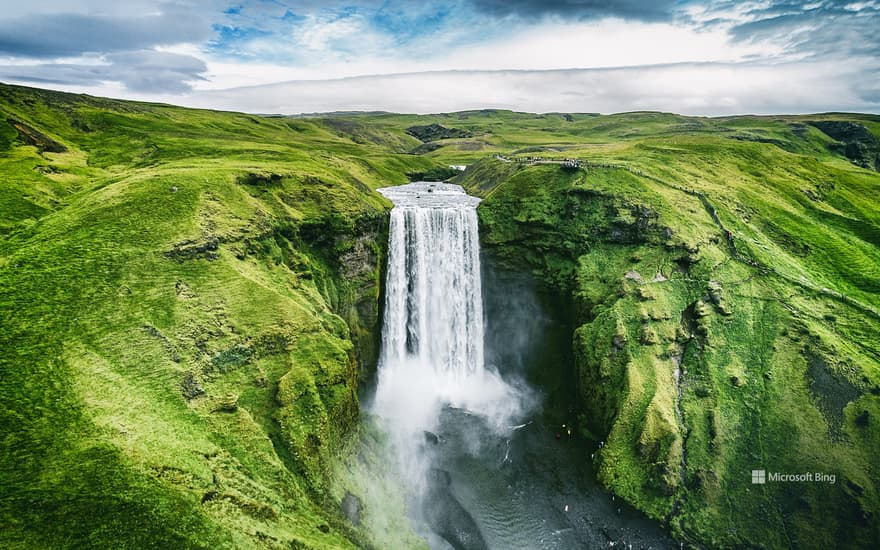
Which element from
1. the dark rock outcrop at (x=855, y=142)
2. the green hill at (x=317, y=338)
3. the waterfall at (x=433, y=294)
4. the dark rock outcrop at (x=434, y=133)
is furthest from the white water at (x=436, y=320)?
the dark rock outcrop at (x=434, y=133)

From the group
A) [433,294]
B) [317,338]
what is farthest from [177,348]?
[433,294]

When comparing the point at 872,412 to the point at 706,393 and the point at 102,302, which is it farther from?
the point at 102,302

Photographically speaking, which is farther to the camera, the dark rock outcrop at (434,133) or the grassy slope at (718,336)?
the dark rock outcrop at (434,133)

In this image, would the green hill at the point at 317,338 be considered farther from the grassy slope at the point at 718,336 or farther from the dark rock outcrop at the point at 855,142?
the dark rock outcrop at the point at 855,142

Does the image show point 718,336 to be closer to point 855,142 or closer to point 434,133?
point 855,142

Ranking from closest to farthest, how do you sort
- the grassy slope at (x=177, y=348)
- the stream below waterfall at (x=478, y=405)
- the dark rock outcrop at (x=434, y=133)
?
the grassy slope at (x=177, y=348) < the stream below waterfall at (x=478, y=405) < the dark rock outcrop at (x=434, y=133)

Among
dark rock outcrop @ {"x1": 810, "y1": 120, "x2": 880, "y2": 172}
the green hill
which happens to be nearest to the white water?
the green hill
